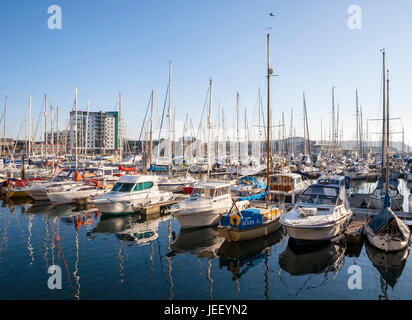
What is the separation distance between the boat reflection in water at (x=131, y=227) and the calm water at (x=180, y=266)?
193 millimetres

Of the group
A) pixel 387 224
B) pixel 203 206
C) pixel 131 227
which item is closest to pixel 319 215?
pixel 387 224

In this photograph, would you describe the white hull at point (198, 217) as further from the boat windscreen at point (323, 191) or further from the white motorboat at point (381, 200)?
the white motorboat at point (381, 200)

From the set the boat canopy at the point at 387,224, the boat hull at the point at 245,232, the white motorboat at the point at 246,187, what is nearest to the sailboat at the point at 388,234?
the boat canopy at the point at 387,224

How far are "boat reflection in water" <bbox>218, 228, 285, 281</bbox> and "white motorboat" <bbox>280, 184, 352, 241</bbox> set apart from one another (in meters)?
1.95

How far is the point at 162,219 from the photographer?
77.4 ft

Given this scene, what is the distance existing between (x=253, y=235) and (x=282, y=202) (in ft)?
28.3

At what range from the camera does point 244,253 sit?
15664mm

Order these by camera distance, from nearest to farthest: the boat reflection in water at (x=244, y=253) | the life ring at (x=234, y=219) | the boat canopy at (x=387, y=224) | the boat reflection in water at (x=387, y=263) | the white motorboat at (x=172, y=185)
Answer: the boat reflection in water at (x=387, y=263) < the boat reflection in water at (x=244, y=253) < the boat canopy at (x=387, y=224) < the life ring at (x=234, y=219) < the white motorboat at (x=172, y=185)

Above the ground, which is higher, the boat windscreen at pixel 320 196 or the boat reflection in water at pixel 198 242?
the boat windscreen at pixel 320 196

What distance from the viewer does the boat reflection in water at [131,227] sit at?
60.4 ft

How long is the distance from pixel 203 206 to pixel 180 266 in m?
6.47

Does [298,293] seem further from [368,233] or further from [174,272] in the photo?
[368,233]

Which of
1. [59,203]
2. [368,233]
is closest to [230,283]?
[368,233]
